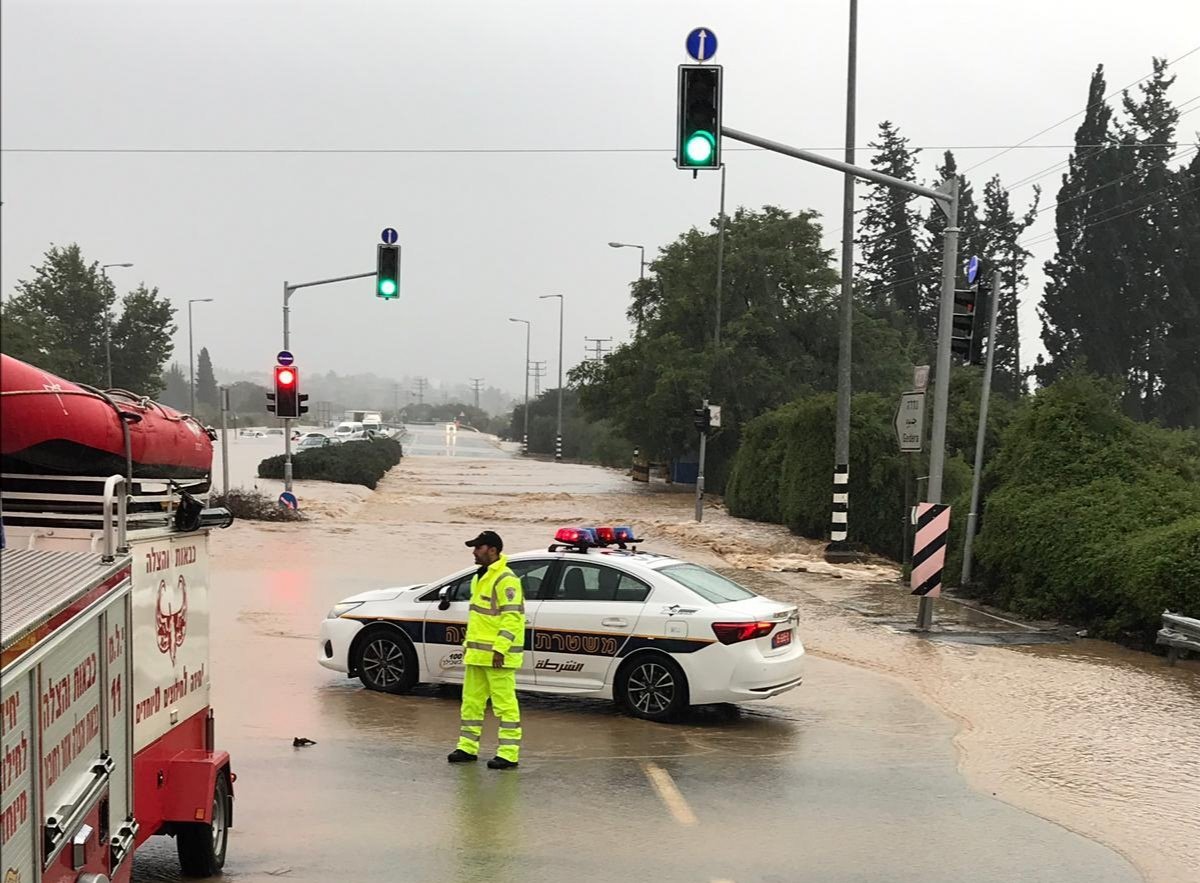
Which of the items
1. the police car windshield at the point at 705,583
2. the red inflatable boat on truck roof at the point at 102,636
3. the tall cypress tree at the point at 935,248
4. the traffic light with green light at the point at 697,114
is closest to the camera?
the red inflatable boat on truck roof at the point at 102,636

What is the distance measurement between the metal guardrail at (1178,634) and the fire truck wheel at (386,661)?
8.42m

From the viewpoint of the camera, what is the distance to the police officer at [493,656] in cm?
945

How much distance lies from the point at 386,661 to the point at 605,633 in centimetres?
212

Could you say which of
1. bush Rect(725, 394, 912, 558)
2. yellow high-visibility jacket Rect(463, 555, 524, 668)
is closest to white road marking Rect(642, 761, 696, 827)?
yellow high-visibility jacket Rect(463, 555, 524, 668)

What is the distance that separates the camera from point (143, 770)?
5.96m

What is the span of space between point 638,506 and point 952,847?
3578cm

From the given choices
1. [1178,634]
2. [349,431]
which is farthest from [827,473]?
[349,431]

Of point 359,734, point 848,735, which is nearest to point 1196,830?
point 848,735

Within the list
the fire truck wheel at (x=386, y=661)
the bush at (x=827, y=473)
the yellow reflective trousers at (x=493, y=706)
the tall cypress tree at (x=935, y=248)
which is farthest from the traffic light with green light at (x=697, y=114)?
the tall cypress tree at (x=935, y=248)

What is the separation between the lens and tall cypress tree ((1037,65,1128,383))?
61219 mm

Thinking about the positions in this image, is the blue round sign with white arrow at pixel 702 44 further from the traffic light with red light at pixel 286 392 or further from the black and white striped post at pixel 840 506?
the traffic light with red light at pixel 286 392

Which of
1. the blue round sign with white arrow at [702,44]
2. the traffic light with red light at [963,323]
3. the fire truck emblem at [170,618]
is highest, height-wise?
the blue round sign with white arrow at [702,44]

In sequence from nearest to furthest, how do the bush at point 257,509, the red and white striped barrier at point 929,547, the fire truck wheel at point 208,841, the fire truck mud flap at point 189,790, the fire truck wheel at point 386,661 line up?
1. the fire truck mud flap at point 189,790
2. the fire truck wheel at point 208,841
3. the fire truck wheel at point 386,661
4. the red and white striped barrier at point 929,547
5. the bush at point 257,509

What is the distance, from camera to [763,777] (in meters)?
9.55
